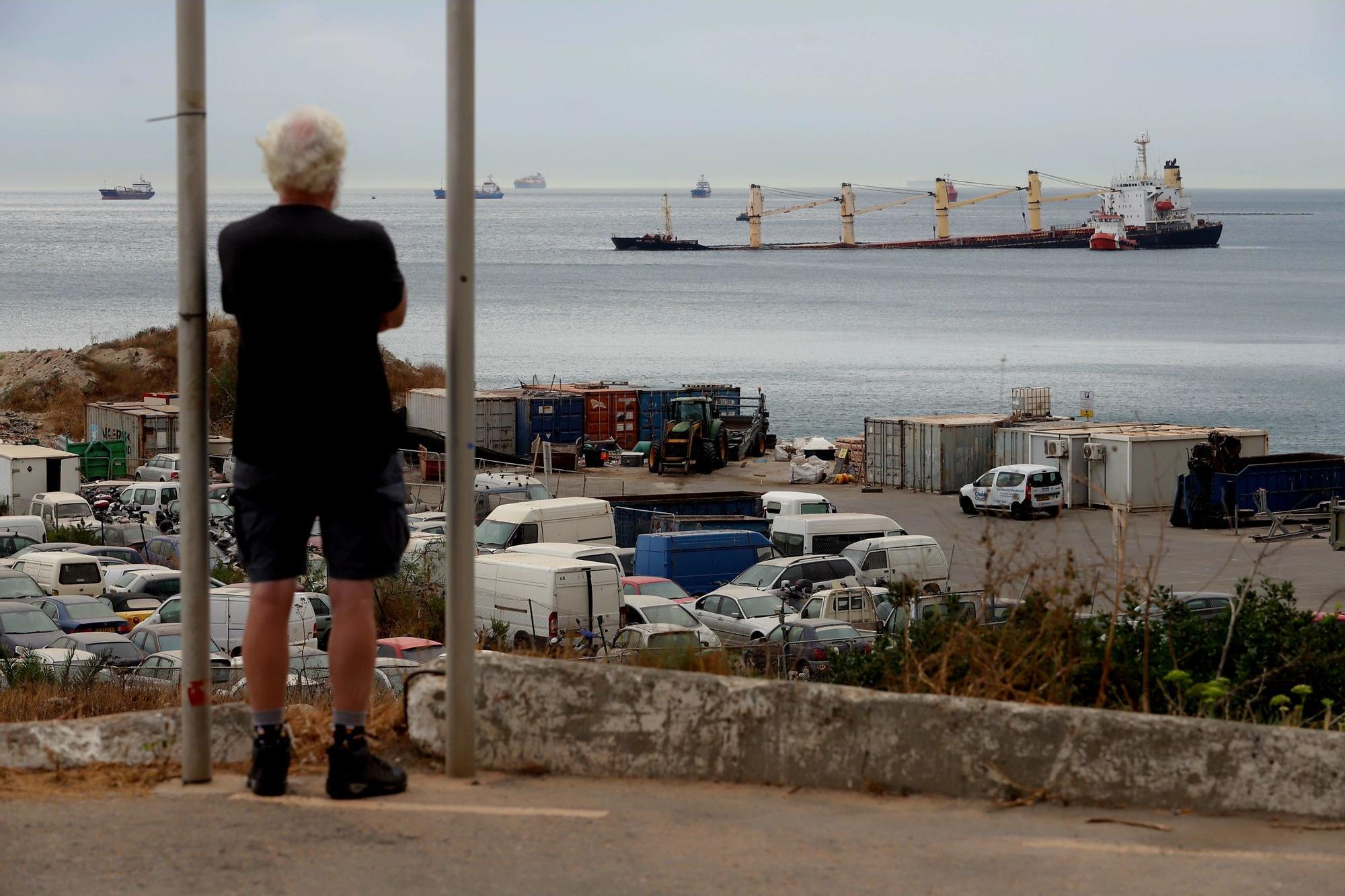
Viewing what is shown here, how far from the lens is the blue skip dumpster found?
33312mm

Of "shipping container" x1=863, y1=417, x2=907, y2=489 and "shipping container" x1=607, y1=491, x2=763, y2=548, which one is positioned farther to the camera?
"shipping container" x1=863, y1=417, x2=907, y2=489

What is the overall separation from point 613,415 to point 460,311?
1753 inches

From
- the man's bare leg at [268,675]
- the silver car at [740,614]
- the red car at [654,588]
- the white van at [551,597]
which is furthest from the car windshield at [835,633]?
the man's bare leg at [268,675]

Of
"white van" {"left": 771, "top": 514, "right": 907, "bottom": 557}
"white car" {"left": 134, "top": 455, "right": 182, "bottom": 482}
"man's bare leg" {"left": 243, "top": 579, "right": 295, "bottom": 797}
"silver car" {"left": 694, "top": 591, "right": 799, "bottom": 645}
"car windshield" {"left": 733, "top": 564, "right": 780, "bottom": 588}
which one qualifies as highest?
"man's bare leg" {"left": 243, "top": 579, "right": 295, "bottom": 797}

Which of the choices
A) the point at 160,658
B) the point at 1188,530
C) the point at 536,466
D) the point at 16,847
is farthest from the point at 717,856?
the point at 536,466

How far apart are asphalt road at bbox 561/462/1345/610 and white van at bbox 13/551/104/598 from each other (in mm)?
12396

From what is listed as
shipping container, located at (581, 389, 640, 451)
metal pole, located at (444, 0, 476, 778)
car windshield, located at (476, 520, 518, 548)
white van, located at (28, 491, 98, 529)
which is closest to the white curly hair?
metal pole, located at (444, 0, 476, 778)

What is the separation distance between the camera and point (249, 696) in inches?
157

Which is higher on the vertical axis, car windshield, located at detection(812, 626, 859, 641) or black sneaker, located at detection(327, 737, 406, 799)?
black sneaker, located at detection(327, 737, 406, 799)

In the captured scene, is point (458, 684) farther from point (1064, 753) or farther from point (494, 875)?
point (1064, 753)

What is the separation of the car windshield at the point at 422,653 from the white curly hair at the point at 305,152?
40.1ft

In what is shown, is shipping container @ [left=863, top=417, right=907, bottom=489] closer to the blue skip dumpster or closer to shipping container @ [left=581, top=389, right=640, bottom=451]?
the blue skip dumpster

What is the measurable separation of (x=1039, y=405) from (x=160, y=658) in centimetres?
3285

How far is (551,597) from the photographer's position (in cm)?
1912
